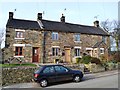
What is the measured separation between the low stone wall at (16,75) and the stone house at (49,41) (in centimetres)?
1334

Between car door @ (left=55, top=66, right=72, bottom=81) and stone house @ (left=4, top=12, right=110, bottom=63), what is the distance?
16251mm

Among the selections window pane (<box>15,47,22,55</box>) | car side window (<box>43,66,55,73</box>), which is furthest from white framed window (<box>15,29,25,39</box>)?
car side window (<box>43,66,55,73</box>)

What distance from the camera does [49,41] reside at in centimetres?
3456

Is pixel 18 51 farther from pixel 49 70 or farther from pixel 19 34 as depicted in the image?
pixel 49 70

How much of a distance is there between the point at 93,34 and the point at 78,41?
4.04 metres

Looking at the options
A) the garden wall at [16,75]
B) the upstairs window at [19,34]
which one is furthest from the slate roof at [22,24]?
the garden wall at [16,75]

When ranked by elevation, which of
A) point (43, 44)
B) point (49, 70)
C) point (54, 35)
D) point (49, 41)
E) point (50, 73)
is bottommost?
point (50, 73)

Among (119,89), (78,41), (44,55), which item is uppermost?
(78,41)

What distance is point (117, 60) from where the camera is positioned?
33.1 metres

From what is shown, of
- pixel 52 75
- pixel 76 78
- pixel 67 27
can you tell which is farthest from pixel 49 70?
pixel 67 27

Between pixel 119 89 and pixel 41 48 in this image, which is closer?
pixel 119 89

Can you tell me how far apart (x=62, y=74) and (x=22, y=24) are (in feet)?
61.8

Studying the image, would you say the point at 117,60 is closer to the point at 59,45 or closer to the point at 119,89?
the point at 59,45

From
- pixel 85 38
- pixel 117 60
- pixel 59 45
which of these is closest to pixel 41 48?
pixel 59 45
